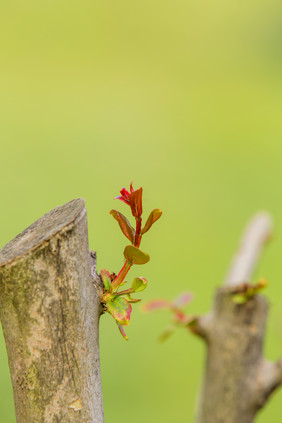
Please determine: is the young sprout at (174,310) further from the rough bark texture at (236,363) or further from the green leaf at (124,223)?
the green leaf at (124,223)

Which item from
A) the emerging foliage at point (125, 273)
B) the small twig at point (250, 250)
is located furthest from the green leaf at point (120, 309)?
the small twig at point (250, 250)

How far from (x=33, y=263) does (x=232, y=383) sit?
0.63 metres

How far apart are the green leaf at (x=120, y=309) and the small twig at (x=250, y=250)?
24.6 inches

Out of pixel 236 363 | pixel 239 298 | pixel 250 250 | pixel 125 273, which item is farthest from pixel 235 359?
pixel 125 273

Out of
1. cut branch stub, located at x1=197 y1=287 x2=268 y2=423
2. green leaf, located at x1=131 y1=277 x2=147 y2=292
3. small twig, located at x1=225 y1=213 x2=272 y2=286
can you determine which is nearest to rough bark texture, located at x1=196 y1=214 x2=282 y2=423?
cut branch stub, located at x1=197 y1=287 x2=268 y2=423

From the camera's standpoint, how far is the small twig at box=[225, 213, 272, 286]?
112cm

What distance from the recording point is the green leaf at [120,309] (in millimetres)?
422

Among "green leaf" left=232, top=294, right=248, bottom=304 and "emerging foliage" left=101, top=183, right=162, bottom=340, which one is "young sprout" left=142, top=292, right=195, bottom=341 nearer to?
"green leaf" left=232, top=294, right=248, bottom=304

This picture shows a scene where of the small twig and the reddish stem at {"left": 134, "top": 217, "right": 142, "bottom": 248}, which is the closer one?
A: the reddish stem at {"left": 134, "top": 217, "right": 142, "bottom": 248}

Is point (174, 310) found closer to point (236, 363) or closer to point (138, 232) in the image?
point (236, 363)

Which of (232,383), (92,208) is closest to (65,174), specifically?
(92,208)

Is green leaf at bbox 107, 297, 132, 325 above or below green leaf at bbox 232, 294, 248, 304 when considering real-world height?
above

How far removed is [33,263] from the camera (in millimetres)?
390

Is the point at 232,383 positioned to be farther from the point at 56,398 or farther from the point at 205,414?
the point at 56,398
